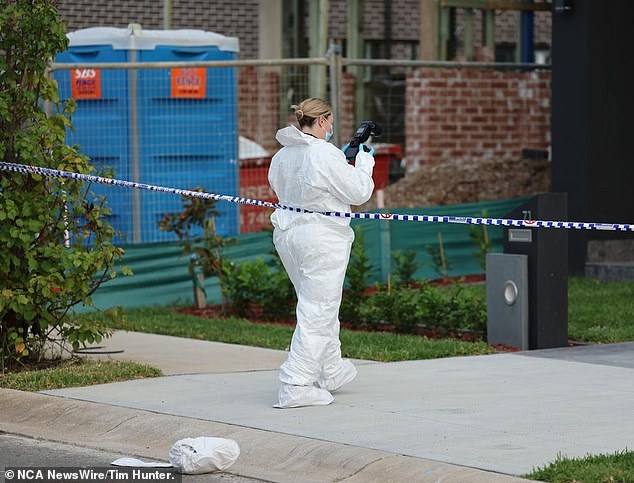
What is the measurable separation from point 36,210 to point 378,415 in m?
3.11

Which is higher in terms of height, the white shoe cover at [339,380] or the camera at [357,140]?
the camera at [357,140]

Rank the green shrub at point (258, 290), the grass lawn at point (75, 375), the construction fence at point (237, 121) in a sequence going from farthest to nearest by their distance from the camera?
the construction fence at point (237, 121) → the green shrub at point (258, 290) → the grass lawn at point (75, 375)

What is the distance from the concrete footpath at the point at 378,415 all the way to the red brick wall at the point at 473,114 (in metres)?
5.97

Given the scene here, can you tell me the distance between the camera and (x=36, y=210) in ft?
31.9

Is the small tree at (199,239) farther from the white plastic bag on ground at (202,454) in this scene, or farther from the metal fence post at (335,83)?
the white plastic bag on ground at (202,454)

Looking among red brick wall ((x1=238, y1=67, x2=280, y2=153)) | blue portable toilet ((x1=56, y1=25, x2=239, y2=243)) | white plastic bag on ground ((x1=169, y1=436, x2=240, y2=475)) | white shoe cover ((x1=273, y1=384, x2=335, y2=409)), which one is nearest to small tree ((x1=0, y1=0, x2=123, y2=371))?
white shoe cover ((x1=273, y1=384, x2=335, y2=409))

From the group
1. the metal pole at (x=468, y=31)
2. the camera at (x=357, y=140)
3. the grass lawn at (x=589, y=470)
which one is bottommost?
the grass lawn at (x=589, y=470)

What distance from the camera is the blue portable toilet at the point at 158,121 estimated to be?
1413 centimetres

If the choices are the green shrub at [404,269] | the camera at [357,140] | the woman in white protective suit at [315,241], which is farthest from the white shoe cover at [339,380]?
the green shrub at [404,269]

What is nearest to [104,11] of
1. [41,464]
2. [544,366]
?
[544,366]

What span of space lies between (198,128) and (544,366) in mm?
5809

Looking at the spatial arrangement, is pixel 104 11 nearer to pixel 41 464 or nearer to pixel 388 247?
pixel 388 247

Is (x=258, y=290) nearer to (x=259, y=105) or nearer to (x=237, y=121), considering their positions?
(x=237, y=121)

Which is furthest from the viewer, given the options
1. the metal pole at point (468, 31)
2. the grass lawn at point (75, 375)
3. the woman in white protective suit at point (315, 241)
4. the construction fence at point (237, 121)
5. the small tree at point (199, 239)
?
the metal pole at point (468, 31)
